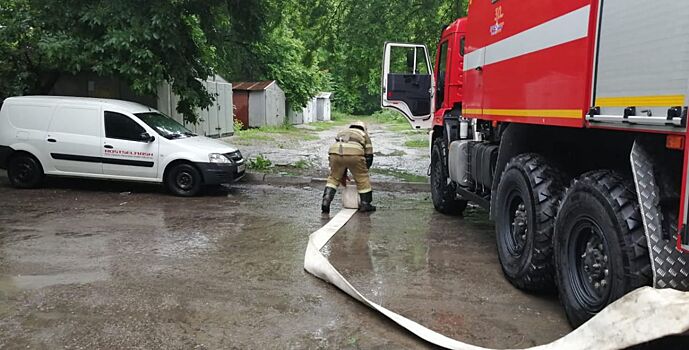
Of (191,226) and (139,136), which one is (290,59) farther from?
(191,226)

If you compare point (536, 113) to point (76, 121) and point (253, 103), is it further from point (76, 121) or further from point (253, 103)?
point (253, 103)

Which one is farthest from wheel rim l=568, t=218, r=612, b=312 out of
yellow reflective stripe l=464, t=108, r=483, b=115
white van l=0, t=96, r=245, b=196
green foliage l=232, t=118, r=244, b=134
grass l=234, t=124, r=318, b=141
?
green foliage l=232, t=118, r=244, b=134

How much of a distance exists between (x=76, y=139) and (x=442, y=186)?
644 cm

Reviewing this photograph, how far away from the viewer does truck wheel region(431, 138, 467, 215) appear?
8.59 metres

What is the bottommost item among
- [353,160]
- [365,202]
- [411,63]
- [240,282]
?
[240,282]

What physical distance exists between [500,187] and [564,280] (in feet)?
4.88

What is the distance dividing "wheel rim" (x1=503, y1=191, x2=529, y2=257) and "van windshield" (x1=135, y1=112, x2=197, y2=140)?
22.2 ft

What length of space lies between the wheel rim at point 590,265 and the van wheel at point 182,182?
7.37m

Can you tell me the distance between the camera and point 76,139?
10.3 m

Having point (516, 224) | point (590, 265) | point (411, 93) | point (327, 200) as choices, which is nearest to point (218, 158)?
point (327, 200)

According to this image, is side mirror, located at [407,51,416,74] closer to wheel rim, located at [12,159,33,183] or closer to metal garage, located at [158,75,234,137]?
wheel rim, located at [12,159,33,183]

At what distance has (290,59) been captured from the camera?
3488 cm

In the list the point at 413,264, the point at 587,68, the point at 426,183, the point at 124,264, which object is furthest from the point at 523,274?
the point at 426,183

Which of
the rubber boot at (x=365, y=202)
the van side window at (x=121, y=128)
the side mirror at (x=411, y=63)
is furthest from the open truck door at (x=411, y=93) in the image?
the van side window at (x=121, y=128)
